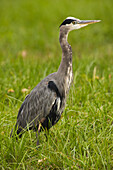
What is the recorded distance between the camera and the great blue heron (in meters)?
3.56

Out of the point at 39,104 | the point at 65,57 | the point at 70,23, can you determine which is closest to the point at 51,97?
the point at 39,104

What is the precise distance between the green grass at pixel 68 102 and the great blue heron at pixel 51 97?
18 centimetres

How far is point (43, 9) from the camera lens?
12492 millimetres

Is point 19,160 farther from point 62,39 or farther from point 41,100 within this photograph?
point 62,39

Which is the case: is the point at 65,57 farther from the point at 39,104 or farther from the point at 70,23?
the point at 39,104

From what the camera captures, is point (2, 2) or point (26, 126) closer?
point (26, 126)

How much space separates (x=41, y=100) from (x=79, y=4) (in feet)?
33.7

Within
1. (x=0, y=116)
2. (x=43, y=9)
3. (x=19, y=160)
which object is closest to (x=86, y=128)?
(x=19, y=160)

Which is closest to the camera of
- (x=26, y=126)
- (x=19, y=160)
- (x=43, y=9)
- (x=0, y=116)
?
(x=19, y=160)

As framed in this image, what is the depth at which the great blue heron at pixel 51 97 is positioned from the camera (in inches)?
140

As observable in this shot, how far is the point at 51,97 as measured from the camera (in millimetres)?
3541

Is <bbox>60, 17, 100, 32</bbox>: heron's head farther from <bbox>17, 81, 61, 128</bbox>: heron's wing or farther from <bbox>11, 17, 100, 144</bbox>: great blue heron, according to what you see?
<bbox>17, 81, 61, 128</bbox>: heron's wing

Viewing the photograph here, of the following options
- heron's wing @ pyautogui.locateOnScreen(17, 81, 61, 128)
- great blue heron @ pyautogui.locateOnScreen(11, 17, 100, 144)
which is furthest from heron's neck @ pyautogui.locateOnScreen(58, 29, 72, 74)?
heron's wing @ pyautogui.locateOnScreen(17, 81, 61, 128)

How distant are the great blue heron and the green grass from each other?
18 cm
